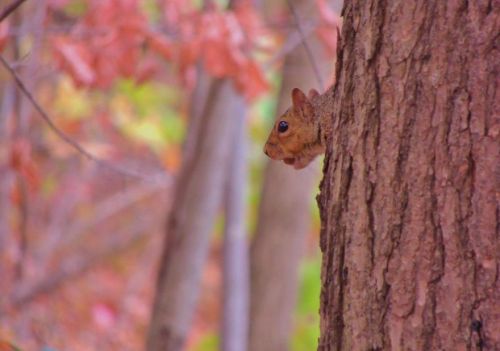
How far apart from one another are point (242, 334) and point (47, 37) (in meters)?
1.82

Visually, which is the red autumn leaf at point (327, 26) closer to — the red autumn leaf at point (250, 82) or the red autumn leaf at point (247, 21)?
the red autumn leaf at point (247, 21)

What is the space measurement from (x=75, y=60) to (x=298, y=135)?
5.84 ft

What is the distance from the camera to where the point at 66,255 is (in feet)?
29.8

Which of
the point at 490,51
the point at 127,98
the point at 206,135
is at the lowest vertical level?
the point at 490,51

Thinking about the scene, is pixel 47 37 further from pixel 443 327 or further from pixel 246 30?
pixel 443 327

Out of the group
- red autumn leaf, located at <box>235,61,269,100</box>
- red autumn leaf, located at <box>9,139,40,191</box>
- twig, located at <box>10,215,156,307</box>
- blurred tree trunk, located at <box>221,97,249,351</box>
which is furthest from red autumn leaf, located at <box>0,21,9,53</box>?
twig, located at <box>10,215,156,307</box>

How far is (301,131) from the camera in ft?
7.18

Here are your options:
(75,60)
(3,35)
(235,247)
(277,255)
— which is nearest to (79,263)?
(277,255)

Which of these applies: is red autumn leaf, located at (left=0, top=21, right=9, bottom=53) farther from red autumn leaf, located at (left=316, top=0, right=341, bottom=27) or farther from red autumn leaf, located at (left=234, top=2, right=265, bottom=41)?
red autumn leaf, located at (left=316, top=0, right=341, bottom=27)

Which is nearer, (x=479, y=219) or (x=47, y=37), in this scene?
(x=479, y=219)

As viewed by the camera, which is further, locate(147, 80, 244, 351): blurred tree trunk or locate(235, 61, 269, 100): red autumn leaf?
locate(147, 80, 244, 351): blurred tree trunk

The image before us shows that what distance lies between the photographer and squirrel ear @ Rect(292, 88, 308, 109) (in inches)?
84.4

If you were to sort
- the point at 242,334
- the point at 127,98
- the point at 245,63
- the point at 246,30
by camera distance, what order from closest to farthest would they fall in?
the point at 245,63
the point at 246,30
the point at 242,334
the point at 127,98

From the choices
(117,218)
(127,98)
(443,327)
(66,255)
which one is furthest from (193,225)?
(117,218)
